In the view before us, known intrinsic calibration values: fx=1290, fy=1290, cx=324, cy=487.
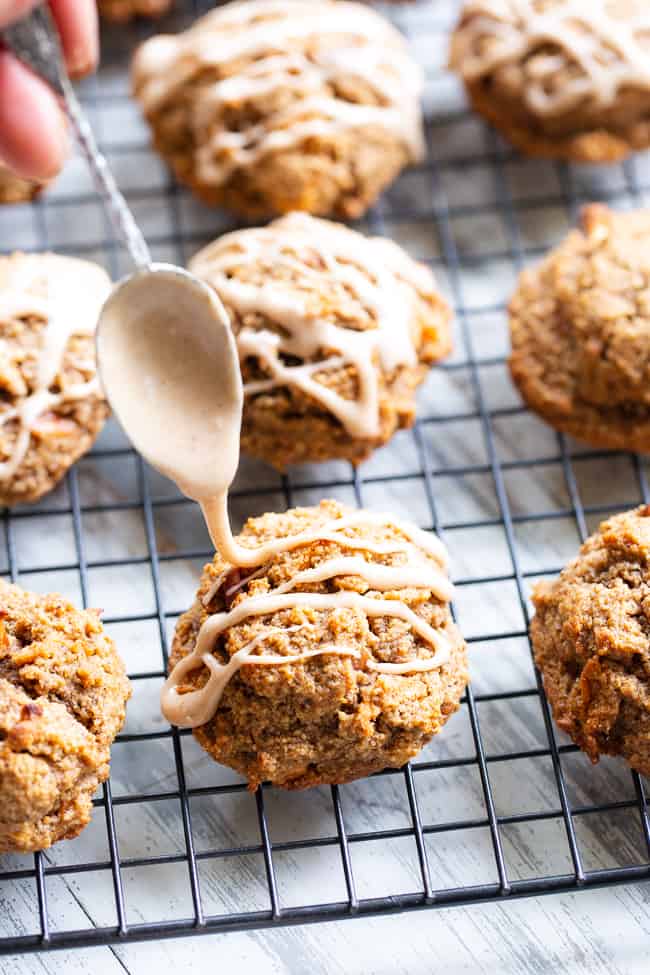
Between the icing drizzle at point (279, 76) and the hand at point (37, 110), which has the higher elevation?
the hand at point (37, 110)

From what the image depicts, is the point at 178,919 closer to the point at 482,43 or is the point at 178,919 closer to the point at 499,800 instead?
the point at 499,800

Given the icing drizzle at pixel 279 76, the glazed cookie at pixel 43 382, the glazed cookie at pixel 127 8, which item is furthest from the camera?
the glazed cookie at pixel 127 8

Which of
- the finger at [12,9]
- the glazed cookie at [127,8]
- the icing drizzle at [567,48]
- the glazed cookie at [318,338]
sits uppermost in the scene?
the finger at [12,9]

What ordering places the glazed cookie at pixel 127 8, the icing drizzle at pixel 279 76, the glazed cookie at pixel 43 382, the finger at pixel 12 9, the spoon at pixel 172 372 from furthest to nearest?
1. the glazed cookie at pixel 127 8
2. the icing drizzle at pixel 279 76
3. the glazed cookie at pixel 43 382
4. the spoon at pixel 172 372
5. the finger at pixel 12 9

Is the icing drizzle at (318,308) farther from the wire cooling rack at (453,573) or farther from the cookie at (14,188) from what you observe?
the cookie at (14,188)

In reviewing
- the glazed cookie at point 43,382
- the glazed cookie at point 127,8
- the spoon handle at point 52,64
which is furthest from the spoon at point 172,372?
the glazed cookie at point 127,8

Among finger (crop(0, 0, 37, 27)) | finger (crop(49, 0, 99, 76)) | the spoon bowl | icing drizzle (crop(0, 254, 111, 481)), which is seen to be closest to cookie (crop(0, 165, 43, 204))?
icing drizzle (crop(0, 254, 111, 481))

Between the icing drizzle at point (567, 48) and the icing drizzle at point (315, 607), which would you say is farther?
the icing drizzle at point (567, 48)

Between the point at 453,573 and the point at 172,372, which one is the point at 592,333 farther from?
the point at 172,372
